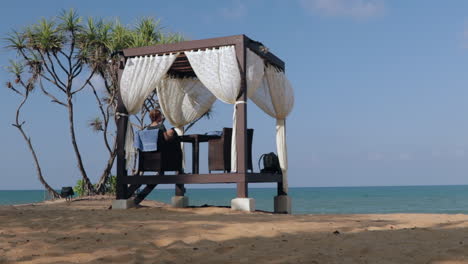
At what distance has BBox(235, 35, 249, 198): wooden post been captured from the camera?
8.03 metres

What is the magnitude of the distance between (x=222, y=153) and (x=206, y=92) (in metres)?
2.12

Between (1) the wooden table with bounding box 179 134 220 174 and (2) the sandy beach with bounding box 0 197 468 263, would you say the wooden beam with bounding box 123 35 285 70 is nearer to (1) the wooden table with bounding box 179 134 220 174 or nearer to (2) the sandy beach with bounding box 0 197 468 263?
(1) the wooden table with bounding box 179 134 220 174

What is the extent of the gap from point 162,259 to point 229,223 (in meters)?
1.82

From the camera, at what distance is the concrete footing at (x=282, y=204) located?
960cm

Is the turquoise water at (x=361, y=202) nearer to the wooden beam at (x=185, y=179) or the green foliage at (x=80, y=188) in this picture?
the green foliage at (x=80, y=188)

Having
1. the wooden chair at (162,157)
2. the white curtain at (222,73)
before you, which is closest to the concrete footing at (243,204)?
the white curtain at (222,73)

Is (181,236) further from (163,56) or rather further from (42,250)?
(163,56)

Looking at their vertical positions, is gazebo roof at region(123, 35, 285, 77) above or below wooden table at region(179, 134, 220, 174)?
above

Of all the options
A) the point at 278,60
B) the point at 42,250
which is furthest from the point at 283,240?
the point at 278,60

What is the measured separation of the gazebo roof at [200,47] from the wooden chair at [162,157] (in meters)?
1.50

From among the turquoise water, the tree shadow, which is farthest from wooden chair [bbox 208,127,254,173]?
the turquoise water

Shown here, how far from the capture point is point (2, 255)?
13.1ft

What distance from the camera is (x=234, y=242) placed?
172 inches

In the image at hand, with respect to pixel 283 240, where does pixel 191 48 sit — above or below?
above
